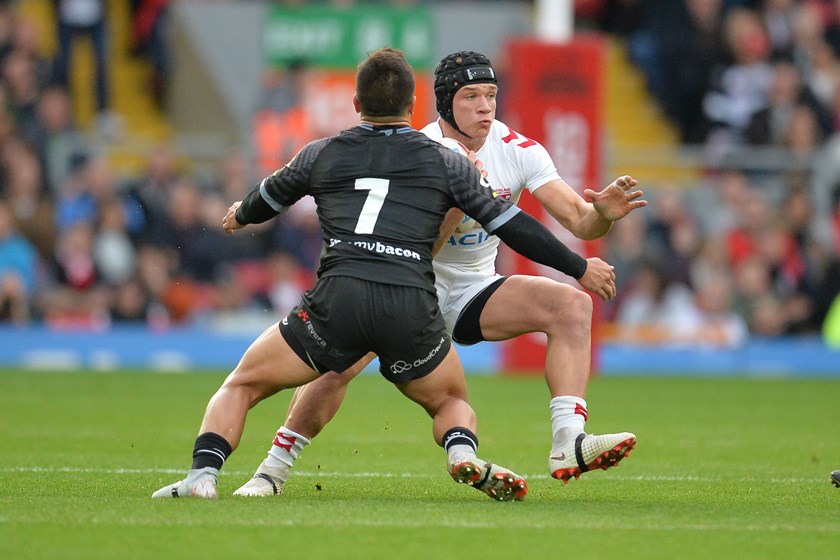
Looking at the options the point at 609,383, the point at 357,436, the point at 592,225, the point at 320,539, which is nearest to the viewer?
the point at 320,539

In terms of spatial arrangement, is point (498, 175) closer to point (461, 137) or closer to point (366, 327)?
point (461, 137)

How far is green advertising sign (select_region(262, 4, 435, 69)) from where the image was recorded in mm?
20172

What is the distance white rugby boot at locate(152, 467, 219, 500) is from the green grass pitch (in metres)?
0.13

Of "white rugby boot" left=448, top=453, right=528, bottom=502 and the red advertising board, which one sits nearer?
"white rugby boot" left=448, top=453, right=528, bottom=502

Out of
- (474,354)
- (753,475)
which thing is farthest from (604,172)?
(753,475)

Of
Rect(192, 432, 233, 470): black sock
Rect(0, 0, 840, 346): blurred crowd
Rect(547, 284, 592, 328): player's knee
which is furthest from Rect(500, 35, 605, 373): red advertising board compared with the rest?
Rect(192, 432, 233, 470): black sock

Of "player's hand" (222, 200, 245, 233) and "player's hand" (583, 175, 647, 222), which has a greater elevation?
"player's hand" (583, 175, 647, 222)

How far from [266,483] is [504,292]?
142 centimetres

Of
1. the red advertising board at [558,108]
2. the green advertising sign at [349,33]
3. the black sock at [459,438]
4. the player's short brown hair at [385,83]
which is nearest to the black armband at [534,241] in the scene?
the player's short brown hair at [385,83]

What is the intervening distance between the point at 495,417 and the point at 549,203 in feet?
16.5

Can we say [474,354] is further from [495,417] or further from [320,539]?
[320,539]

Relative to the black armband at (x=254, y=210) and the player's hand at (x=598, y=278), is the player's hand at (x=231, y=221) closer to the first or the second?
the black armband at (x=254, y=210)

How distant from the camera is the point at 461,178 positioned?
→ 6.48 meters

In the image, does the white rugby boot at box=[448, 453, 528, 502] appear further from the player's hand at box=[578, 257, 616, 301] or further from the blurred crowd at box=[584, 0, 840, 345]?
the blurred crowd at box=[584, 0, 840, 345]
